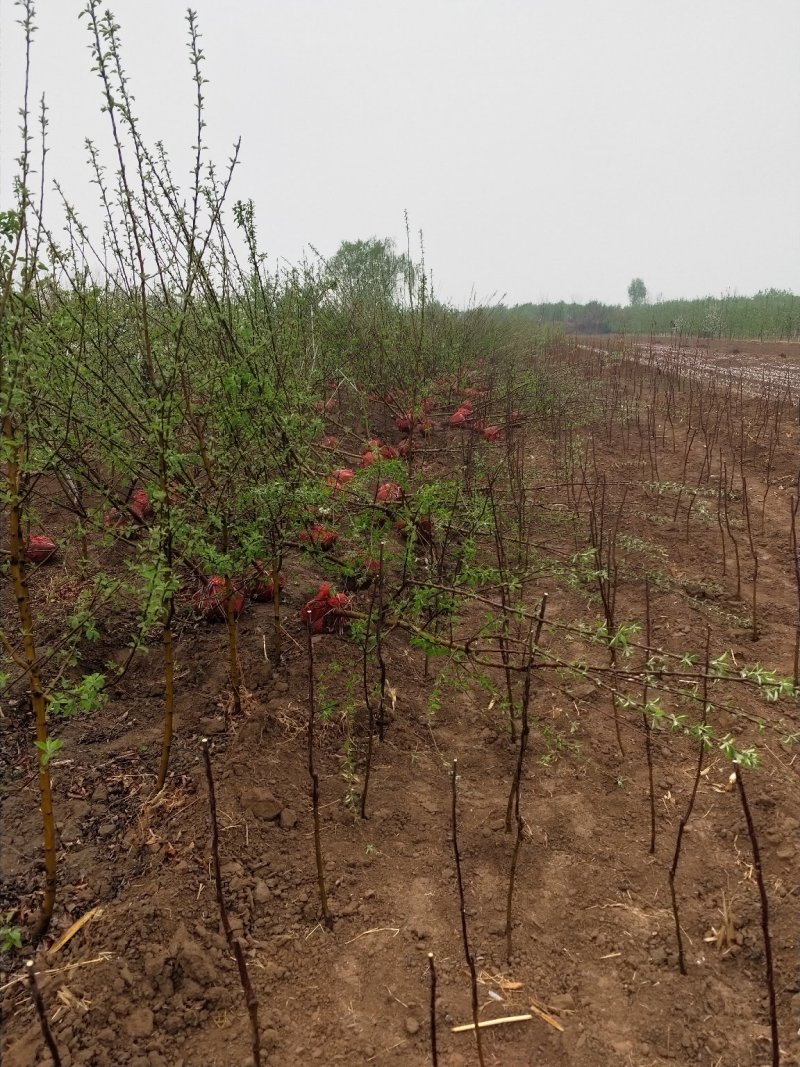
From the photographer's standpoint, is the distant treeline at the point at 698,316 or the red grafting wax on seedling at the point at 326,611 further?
the distant treeline at the point at 698,316

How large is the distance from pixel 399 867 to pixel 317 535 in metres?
1.44

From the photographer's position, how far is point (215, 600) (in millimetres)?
2670

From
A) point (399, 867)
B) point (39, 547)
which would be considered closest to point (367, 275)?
point (39, 547)

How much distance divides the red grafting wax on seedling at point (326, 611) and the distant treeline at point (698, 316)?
57.7 ft

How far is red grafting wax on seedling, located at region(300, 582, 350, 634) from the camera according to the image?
305cm

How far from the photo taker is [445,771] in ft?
8.53

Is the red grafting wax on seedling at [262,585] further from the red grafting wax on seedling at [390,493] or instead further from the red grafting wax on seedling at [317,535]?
the red grafting wax on seedling at [390,493]

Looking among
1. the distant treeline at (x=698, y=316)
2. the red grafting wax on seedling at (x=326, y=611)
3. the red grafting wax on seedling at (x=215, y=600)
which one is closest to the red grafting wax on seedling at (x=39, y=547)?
the red grafting wax on seedling at (x=215, y=600)

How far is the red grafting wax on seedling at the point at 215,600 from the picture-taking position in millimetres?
2686

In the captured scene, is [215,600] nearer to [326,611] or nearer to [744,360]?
[326,611]

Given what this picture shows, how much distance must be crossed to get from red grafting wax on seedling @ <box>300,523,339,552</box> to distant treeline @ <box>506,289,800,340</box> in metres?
17.6

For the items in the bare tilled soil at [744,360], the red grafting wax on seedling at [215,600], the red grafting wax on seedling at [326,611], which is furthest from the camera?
the bare tilled soil at [744,360]

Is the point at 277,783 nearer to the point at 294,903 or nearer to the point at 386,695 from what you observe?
the point at 294,903

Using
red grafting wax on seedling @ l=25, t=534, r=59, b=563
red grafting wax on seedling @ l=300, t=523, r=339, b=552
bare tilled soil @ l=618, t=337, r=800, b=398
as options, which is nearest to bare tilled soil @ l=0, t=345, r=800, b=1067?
red grafting wax on seedling @ l=25, t=534, r=59, b=563
